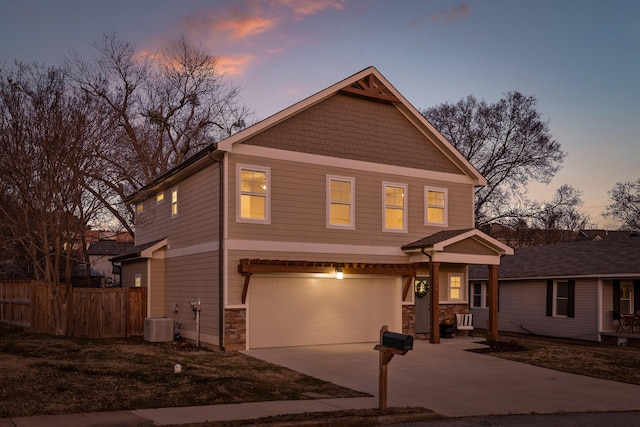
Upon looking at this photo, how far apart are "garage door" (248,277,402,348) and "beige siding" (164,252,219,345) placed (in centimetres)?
112

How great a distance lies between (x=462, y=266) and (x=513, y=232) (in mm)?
29207

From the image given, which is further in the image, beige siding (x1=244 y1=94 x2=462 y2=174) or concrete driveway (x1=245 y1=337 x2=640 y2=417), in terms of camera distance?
beige siding (x1=244 y1=94 x2=462 y2=174)

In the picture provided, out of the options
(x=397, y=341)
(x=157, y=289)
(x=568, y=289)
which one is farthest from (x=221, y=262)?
(x=568, y=289)

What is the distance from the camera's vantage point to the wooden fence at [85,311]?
20.3 m

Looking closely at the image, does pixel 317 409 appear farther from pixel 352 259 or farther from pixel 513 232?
pixel 513 232

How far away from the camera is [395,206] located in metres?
20.8

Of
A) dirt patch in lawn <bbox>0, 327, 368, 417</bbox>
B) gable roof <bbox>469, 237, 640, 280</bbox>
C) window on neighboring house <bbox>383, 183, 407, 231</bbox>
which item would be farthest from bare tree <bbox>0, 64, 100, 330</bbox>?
gable roof <bbox>469, 237, 640, 280</bbox>

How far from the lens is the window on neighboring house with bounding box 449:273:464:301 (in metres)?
22.2

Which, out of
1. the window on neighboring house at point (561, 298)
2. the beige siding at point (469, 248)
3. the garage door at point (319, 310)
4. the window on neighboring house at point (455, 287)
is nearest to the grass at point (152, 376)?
the garage door at point (319, 310)

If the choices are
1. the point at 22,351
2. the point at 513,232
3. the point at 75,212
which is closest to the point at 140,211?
the point at 75,212

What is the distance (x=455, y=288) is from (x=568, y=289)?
6701mm

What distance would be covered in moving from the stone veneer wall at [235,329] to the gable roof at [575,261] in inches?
572

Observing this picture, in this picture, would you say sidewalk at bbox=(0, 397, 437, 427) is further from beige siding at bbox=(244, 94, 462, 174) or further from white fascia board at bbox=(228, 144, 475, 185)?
beige siding at bbox=(244, 94, 462, 174)

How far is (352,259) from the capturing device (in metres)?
19.6
